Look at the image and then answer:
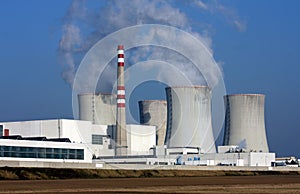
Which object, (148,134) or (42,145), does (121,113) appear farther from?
(42,145)

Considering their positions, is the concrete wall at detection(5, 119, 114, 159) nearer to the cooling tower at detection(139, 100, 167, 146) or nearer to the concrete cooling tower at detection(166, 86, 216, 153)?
the cooling tower at detection(139, 100, 167, 146)

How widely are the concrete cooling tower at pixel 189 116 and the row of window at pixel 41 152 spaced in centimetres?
914

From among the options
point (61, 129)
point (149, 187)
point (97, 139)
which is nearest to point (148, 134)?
point (97, 139)

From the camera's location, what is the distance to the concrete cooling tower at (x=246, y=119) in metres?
68.8

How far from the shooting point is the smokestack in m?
76.5

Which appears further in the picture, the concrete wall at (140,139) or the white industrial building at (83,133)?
the concrete wall at (140,139)

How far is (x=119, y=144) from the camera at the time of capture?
82.5 m

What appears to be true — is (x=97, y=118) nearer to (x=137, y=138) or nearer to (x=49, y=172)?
(x=137, y=138)

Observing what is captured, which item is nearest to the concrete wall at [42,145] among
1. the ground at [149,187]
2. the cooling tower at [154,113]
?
the cooling tower at [154,113]

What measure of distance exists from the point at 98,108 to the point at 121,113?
2.88 metres

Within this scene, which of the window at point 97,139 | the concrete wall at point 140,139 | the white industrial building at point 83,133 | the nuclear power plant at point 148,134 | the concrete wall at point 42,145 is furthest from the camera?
the window at point 97,139

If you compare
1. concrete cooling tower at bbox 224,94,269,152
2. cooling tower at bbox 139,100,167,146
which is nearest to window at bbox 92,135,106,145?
cooling tower at bbox 139,100,167,146

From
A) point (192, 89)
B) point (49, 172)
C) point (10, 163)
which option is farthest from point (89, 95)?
point (49, 172)

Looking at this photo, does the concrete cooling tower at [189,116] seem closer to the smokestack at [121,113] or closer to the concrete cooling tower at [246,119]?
the concrete cooling tower at [246,119]
